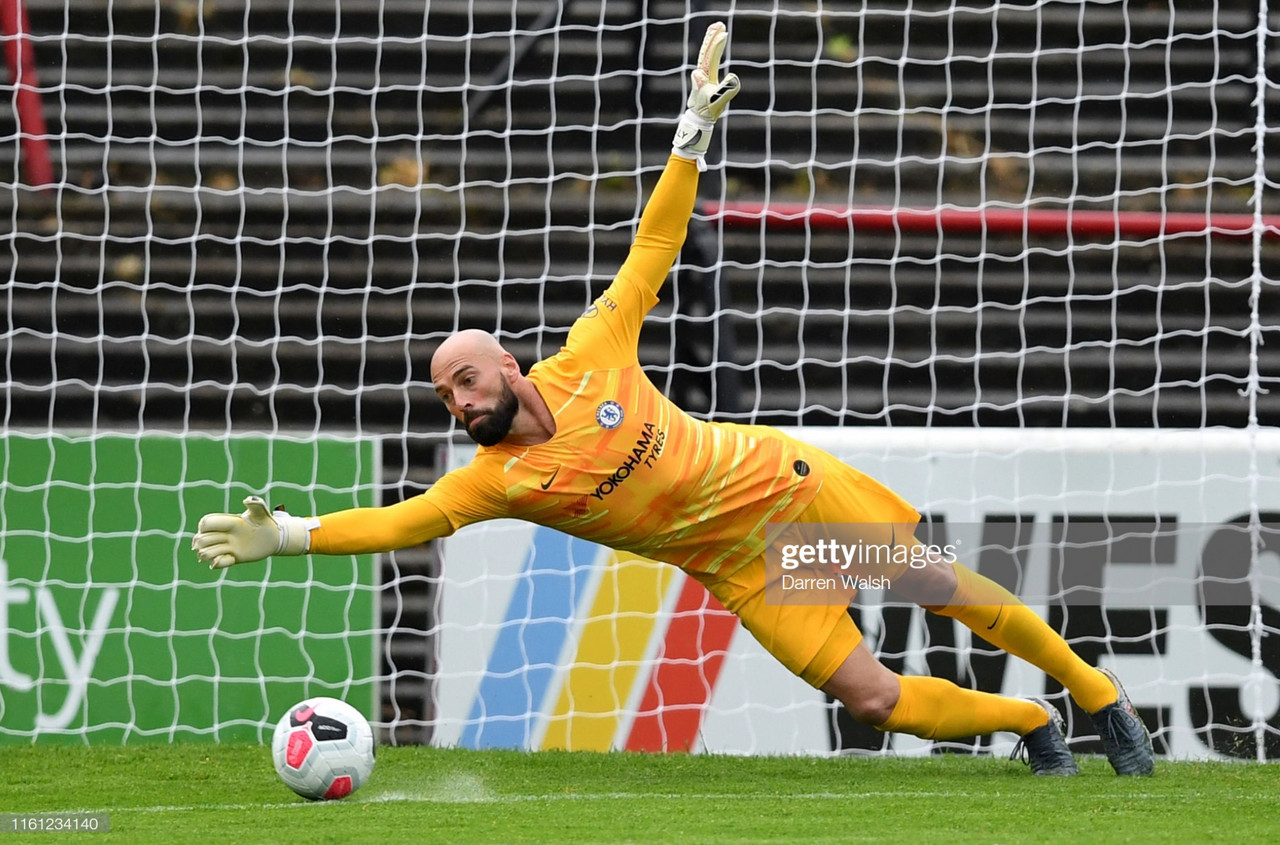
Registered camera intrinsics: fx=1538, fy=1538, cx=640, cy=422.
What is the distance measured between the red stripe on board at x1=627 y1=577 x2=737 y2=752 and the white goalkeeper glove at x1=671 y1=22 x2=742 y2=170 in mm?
1988

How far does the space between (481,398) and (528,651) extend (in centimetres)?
189

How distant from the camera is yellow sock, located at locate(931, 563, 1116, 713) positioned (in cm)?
483

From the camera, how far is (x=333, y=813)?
4.16 m

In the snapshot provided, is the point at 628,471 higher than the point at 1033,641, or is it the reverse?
the point at 628,471

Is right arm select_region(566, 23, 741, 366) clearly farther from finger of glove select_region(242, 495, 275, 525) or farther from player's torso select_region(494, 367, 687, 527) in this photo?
finger of glove select_region(242, 495, 275, 525)

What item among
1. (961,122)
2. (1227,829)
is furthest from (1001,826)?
(961,122)

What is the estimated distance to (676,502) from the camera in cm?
460

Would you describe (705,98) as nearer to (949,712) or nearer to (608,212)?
(949,712)

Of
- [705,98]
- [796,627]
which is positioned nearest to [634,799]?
[796,627]

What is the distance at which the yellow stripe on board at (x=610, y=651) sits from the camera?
5.98 metres

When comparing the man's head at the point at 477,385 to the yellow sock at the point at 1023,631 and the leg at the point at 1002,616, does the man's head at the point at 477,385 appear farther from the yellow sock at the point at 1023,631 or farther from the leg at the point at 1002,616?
the yellow sock at the point at 1023,631

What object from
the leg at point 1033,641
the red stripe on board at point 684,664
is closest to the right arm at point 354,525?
the leg at point 1033,641

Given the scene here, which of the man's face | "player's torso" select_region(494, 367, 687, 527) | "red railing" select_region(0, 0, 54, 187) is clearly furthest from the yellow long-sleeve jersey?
"red railing" select_region(0, 0, 54, 187)

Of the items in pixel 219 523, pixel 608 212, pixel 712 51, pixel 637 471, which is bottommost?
pixel 219 523
